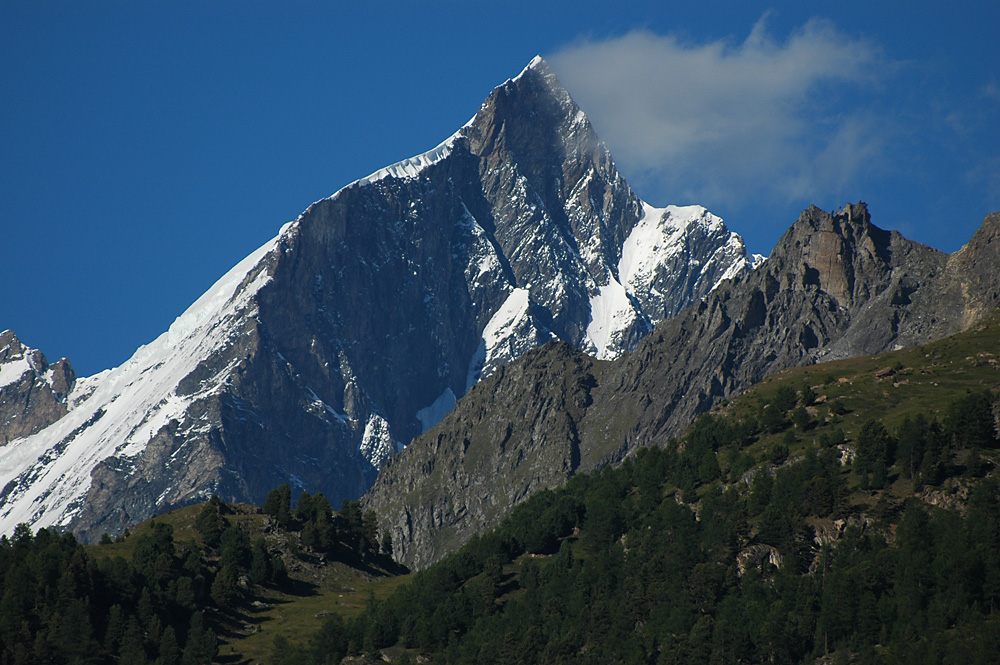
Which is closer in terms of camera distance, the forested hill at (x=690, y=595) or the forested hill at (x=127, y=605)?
the forested hill at (x=690, y=595)

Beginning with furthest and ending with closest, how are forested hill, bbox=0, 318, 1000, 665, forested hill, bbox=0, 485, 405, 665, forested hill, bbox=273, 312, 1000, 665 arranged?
forested hill, bbox=0, 485, 405, 665, forested hill, bbox=0, 318, 1000, 665, forested hill, bbox=273, 312, 1000, 665

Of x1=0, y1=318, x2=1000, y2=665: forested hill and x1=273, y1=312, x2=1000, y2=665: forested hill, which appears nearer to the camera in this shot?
x1=273, y1=312, x2=1000, y2=665: forested hill

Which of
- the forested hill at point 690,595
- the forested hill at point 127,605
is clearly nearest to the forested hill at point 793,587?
the forested hill at point 690,595

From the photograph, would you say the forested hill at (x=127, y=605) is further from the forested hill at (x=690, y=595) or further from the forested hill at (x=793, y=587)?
the forested hill at (x=793, y=587)

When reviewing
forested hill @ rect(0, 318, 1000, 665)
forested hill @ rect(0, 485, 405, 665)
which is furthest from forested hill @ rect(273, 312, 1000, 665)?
forested hill @ rect(0, 485, 405, 665)

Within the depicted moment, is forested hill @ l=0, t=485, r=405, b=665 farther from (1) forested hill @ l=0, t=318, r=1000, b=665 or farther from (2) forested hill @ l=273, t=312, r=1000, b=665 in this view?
(2) forested hill @ l=273, t=312, r=1000, b=665

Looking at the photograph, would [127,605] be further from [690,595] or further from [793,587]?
[793,587]

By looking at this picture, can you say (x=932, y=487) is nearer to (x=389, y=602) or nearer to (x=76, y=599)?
(x=389, y=602)

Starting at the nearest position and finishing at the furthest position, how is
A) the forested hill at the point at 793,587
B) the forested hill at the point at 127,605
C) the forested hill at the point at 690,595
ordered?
the forested hill at the point at 793,587, the forested hill at the point at 690,595, the forested hill at the point at 127,605

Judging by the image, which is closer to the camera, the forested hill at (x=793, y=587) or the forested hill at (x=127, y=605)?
the forested hill at (x=793, y=587)

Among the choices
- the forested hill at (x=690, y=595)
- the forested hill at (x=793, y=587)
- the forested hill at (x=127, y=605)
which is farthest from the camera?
the forested hill at (x=127, y=605)

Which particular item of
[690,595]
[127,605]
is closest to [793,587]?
[690,595]

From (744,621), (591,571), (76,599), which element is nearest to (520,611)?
(591,571)

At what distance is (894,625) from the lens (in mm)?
157625
